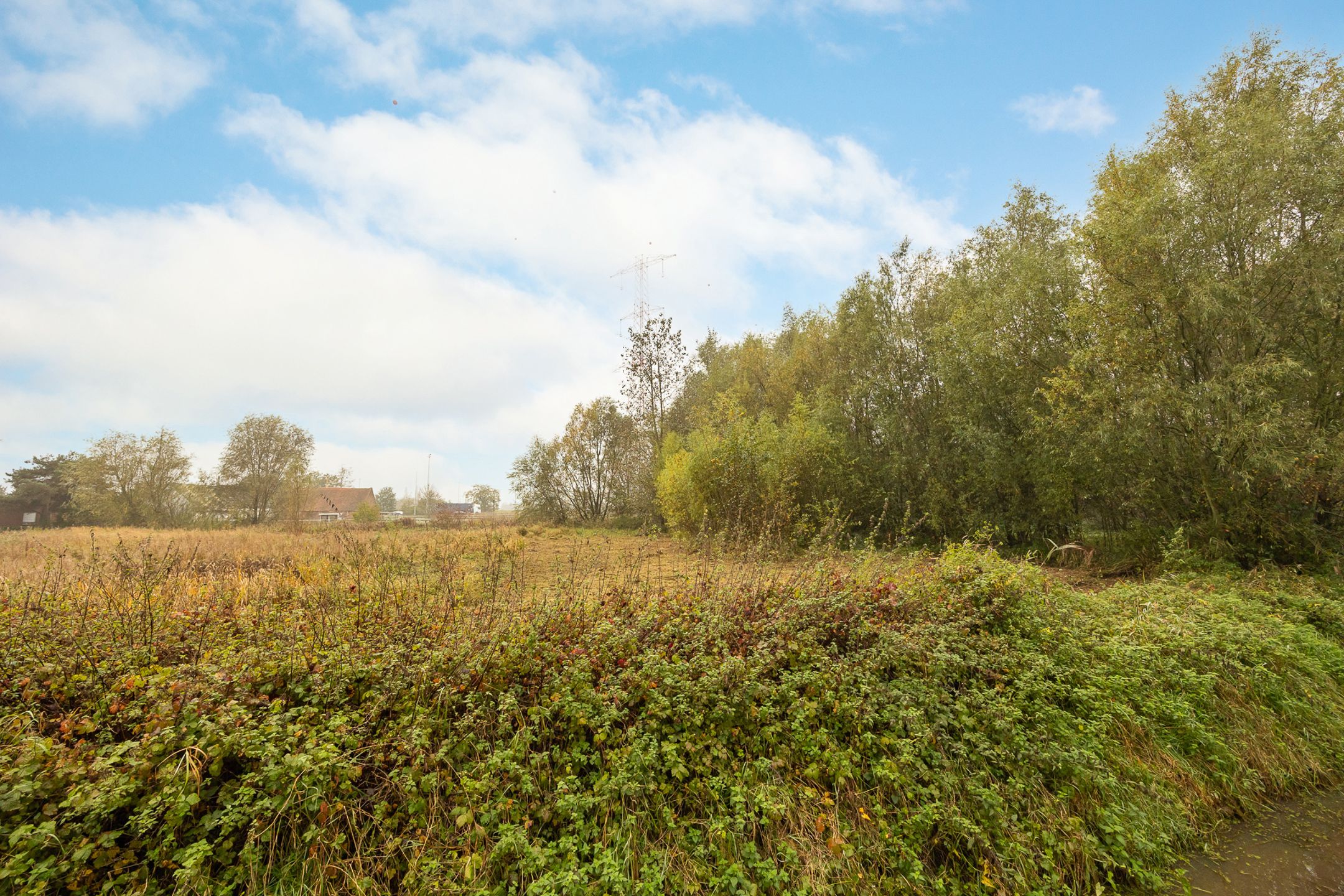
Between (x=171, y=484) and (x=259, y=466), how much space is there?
147 inches

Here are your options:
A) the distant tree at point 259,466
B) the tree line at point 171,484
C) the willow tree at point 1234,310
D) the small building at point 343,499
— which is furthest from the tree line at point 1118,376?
the small building at point 343,499

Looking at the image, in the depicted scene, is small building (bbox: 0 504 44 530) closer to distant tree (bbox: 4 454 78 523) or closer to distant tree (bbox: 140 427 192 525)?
distant tree (bbox: 4 454 78 523)

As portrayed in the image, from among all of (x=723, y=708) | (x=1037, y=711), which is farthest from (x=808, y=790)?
(x=1037, y=711)

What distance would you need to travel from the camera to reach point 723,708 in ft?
13.8

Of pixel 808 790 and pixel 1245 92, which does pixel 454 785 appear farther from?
pixel 1245 92

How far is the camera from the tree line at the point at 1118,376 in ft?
30.2

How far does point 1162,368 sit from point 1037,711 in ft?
28.1

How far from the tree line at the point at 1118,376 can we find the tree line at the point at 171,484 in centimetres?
1948

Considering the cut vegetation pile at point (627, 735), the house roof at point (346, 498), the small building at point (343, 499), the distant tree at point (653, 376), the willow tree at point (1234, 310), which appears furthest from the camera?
the house roof at point (346, 498)

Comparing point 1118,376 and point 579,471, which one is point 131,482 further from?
point 1118,376

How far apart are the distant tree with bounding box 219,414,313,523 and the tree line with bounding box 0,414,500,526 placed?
1.4 inches

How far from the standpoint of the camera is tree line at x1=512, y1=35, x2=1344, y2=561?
9.21 metres

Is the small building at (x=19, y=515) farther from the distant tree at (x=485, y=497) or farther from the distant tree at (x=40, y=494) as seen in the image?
the distant tree at (x=485, y=497)

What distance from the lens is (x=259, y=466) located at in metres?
30.9
